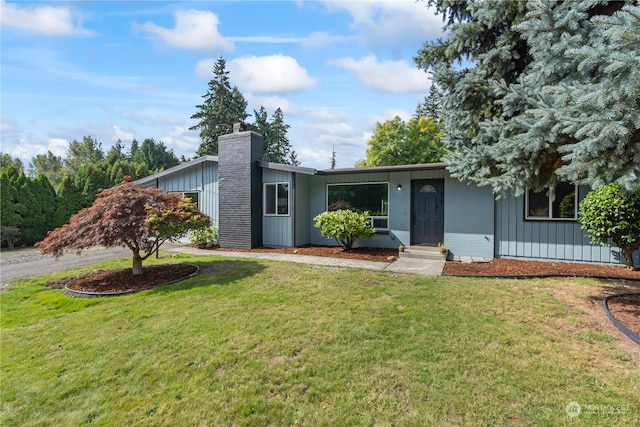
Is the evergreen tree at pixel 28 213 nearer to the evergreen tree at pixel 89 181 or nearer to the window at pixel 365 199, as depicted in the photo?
the evergreen tree at pixel 89 181

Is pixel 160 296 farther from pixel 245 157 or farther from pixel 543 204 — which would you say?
pixel 543 204

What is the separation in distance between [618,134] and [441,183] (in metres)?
5.89

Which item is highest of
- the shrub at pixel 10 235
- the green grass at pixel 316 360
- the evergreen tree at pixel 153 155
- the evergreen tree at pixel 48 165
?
the evergreen tree at pixel 153 155

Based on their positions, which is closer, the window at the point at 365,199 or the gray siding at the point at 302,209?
the window at the point at 365,199

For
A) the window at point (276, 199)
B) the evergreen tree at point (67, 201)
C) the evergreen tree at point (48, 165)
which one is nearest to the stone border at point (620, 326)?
the window at point (276, 199)

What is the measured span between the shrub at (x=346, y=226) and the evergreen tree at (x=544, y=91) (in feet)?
9.75

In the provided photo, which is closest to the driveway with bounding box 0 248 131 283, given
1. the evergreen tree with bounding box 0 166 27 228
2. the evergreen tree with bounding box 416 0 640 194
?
the evergreen tree with bounding box 0 166 27 228

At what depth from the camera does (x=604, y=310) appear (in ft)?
13.4

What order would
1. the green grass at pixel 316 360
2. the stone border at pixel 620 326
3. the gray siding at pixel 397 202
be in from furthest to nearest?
the gray siding at pixel 397 202 < the stone border at pixel 620 326 < the green grass at pixel 316 360

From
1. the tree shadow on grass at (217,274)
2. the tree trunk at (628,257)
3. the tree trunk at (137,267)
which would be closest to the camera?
the tree shadow on grass at (217,274)

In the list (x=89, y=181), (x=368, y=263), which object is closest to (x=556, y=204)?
(x=368, y=263)

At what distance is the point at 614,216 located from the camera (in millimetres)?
5918

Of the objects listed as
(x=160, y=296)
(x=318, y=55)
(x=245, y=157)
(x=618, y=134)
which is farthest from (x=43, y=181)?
(x=618, y=134)

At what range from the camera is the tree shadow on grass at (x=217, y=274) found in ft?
18.8
